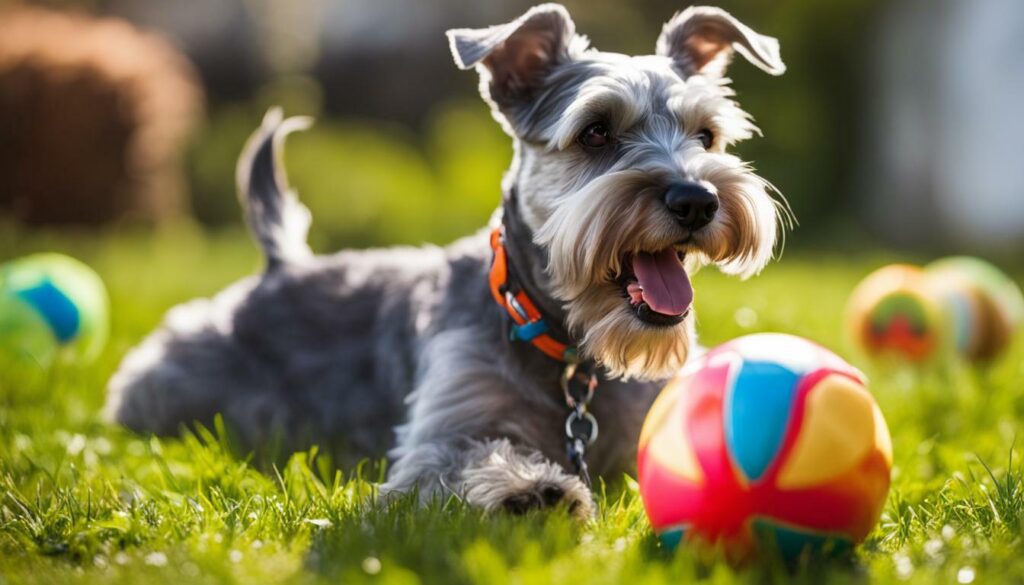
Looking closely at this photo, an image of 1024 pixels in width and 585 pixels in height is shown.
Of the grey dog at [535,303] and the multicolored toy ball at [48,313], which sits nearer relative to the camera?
the grey dog at [535,303]

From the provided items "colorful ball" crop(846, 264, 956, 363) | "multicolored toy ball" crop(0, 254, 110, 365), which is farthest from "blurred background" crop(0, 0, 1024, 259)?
"colorful ball" crop(846, 264, 956, 363)

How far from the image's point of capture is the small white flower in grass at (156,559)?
2.72 meters

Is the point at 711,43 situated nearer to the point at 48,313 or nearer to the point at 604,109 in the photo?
the point at 604,109

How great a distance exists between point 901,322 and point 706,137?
2.44 meters

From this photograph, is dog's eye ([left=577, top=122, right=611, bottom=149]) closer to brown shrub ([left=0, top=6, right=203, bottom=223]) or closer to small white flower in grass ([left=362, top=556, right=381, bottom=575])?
small white flower in grass ([left=362, top=556, right=381, bottom=575])

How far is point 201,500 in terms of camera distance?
131 inches

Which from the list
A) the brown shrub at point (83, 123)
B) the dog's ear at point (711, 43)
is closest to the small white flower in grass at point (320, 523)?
the dog's ear at point (711, 43)

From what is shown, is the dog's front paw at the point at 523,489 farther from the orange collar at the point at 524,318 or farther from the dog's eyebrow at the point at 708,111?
the dog's eyebrow at the point at 708,111

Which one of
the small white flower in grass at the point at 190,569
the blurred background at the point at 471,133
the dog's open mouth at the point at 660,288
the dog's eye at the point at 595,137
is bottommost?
the blurred background at the point at 471,133

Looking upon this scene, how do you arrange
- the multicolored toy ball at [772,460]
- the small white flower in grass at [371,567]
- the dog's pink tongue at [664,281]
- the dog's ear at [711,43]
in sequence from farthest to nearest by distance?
1. the dog's ear at [711,43]
2. the dog's pink tongue at [664,281]
3. the multicolored toy ball at [772,460]
4. the small white flower in grass at [371,567]

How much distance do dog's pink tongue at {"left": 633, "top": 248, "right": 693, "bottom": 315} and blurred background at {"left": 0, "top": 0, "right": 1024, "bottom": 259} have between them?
8383 mm

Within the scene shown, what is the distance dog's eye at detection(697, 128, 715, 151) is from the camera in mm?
3994

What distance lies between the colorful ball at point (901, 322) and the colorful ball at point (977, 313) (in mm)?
67

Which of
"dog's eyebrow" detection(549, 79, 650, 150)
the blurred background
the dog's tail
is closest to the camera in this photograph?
"dog's eyebrow" detection(549, 79, 650, 150)
